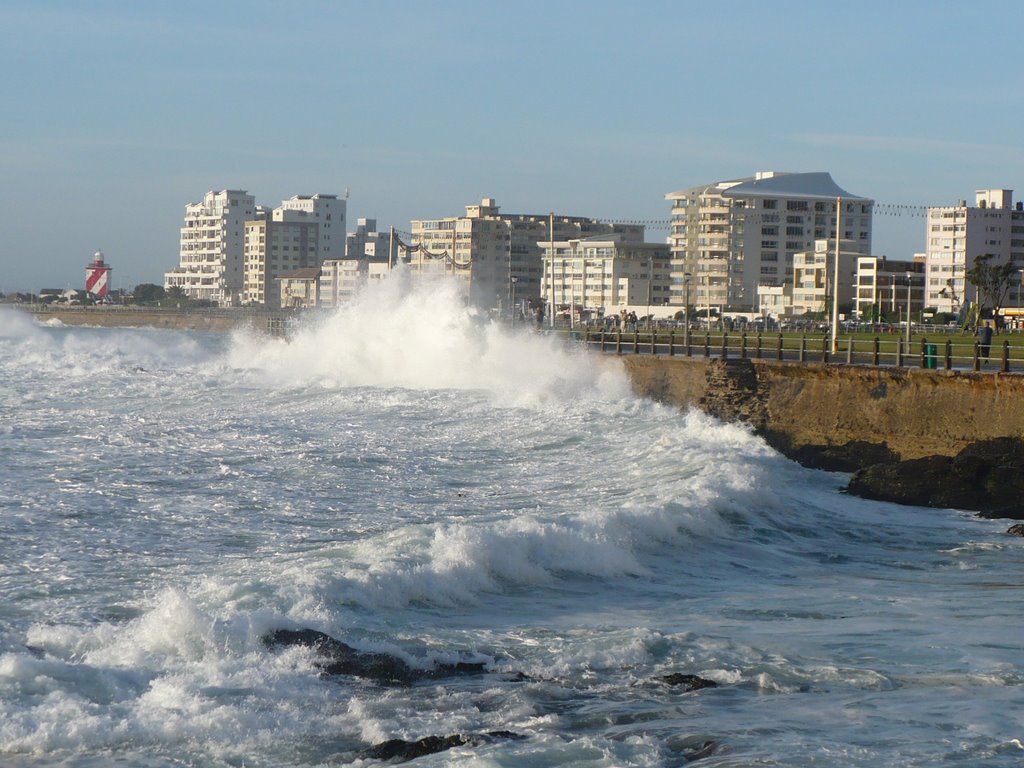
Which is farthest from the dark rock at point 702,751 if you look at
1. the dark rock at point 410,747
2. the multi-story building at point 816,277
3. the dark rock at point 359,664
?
the multi-story building at point 816,277

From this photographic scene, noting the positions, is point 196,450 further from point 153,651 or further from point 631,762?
point 631,762

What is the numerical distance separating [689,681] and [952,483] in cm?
1230

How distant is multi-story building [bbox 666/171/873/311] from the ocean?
4352 inches

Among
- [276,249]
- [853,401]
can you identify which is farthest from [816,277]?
[853,401]

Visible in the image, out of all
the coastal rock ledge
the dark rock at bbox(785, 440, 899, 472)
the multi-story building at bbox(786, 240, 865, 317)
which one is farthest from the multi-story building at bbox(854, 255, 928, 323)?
the coastal rock ledge

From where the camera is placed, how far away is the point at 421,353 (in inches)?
1710

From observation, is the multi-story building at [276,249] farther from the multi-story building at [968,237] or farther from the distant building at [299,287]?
the multi-story building at [968,237]

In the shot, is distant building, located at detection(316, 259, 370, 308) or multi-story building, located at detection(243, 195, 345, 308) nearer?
distant building, located at detection(316, 259, 370, 308)

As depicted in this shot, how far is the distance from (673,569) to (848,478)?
1069cm

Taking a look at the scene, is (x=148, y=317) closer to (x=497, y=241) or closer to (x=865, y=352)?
(x=497, y=241)

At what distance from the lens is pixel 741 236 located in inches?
5285

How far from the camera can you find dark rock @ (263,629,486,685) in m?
9.45

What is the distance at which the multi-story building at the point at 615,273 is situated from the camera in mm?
143875

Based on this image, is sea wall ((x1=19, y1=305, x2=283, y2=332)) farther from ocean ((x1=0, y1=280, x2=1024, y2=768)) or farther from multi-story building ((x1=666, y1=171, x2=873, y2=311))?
ocean ((x1=0, y1=280, x2=1024, y2=768))
